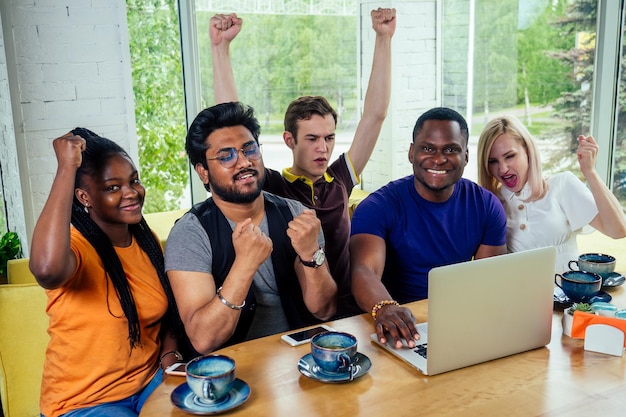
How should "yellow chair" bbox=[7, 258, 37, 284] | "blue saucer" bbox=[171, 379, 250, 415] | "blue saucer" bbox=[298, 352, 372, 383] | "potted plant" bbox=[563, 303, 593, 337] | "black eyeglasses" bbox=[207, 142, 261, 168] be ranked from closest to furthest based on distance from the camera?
"blue saucer" bbox=[171, 379, 250, 415], "blue saucer" bbox=[298, 352, 372, 383], "potted plant" bbox=[563, 303, 593, 337], "black eyeglasses" bbox=[207, 142, 261, 168], "yellow chair" bbox=[7, 258, 37, 284]

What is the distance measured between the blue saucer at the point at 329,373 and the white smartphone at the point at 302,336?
0.09 metres

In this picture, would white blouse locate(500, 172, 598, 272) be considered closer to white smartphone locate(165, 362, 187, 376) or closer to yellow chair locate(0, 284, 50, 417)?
white smartphone locate(165, 362, 187, 376)

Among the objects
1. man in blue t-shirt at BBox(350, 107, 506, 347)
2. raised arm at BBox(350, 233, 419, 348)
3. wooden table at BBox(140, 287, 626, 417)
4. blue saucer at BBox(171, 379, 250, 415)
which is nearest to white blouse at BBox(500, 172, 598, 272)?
man in blue t-shirt at BBox(350, 107, 506, 347)

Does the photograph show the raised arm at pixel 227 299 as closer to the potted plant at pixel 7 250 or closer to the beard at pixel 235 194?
the beard at pixel 235 194

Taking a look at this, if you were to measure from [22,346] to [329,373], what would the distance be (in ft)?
3.28

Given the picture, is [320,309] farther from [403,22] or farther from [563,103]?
[403,22]

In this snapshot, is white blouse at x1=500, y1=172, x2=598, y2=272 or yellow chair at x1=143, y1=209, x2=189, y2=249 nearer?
white blouse at x1=500, y1=172, x2=598, y2=272

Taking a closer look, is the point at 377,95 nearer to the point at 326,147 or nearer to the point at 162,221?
the point at 326,147

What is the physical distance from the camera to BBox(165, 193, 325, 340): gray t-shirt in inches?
65.9

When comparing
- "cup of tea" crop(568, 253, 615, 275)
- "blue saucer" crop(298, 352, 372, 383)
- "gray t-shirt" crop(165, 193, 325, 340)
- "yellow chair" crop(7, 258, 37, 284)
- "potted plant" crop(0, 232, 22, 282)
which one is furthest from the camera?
"potted plant" crop(0, 232, 22, 282)

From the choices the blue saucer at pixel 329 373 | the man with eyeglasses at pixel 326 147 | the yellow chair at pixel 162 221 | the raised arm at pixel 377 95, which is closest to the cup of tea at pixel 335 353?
the blue saucer at pixel 329 373

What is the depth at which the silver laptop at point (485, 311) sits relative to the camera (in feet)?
4.36

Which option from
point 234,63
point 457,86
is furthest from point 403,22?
point 234,63

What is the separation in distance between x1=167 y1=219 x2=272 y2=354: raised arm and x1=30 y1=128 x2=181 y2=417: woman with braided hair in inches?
6.4
